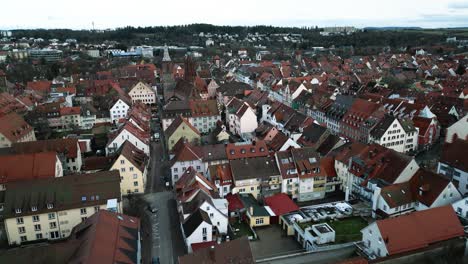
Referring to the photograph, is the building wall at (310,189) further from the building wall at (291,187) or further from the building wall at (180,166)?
the building wall at (180,166)

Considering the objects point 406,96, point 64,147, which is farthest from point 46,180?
point 406,96

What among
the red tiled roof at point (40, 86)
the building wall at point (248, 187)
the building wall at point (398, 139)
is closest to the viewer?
the building wall at point (248, 187)

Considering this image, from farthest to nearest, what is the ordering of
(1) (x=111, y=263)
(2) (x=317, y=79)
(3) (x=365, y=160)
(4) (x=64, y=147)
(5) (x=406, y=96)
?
(2) (x=317, y=79) < (5) (x=406, y=96) < (4) (x=64, y=147) < (3) (x=365, y=160) < (1) (x=111, y=263)

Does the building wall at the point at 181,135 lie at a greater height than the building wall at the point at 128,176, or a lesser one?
greater

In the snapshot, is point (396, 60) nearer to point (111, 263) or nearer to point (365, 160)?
point (365, 160)

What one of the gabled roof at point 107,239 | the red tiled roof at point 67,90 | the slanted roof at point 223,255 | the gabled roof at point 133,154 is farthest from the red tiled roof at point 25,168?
the red tiled roof at point 67,90

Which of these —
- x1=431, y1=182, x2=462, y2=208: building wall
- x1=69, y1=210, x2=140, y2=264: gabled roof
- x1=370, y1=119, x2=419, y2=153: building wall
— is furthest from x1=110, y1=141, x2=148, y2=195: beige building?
x1=370, y1=119, x2=419, y2=153: building wall
